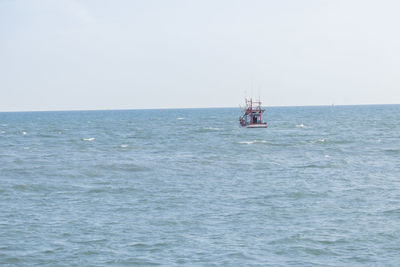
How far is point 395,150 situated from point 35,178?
134 feet

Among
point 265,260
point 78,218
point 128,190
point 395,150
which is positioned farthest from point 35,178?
point 395,150

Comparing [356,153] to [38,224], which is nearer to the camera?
[38,224]

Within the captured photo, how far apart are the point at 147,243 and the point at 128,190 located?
1199 cm

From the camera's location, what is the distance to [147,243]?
19812 mm

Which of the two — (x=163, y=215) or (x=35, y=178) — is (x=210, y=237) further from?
(x=35, y=178)

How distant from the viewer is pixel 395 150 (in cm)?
5497

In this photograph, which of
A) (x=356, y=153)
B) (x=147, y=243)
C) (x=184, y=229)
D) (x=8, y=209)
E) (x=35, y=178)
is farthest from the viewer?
(x=356, y=153)

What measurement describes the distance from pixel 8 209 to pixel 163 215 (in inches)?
363

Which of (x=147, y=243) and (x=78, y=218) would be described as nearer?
(x=147, y=243)

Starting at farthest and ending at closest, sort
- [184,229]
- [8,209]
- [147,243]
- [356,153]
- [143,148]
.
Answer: [143,148]
[356,153]
[8,209]
[184,229]
[147,243]

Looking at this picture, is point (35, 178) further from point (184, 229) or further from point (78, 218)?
point (184, 229)

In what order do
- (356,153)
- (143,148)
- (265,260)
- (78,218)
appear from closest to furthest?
(265,260) < (78,218) < (356,153) < (143,148)

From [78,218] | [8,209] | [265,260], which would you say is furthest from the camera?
[8,209]

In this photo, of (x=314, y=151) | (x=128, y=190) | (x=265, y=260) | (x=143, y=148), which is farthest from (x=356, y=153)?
(x=265, y=260)
